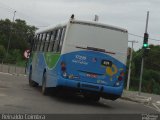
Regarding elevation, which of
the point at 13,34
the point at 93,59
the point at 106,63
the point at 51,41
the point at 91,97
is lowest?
the point at 91,97

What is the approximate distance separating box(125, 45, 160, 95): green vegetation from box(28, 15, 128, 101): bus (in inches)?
2592

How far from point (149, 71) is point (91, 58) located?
8302 centimetres

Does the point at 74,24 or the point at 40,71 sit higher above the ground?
the point at 74,24

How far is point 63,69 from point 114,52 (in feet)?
6.54

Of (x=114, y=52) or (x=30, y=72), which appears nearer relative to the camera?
(x=114, y=52)

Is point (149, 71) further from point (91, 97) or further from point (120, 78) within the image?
point (120, 78)

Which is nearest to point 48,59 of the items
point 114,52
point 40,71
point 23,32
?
point 40,71

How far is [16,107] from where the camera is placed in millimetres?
14609

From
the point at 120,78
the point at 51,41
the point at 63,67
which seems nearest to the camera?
the point at 63,67

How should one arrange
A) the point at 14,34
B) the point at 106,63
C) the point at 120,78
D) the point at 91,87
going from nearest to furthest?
the point at 91,87 → the point at 106,63 → the point at 120,78 → the point at 14,34

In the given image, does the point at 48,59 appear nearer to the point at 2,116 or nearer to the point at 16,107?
the point at 16,107

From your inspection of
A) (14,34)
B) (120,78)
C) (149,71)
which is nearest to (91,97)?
(120,78)

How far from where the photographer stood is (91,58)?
18375mm

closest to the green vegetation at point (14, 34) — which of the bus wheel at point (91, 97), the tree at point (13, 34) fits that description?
the tree at point (13, 34)
